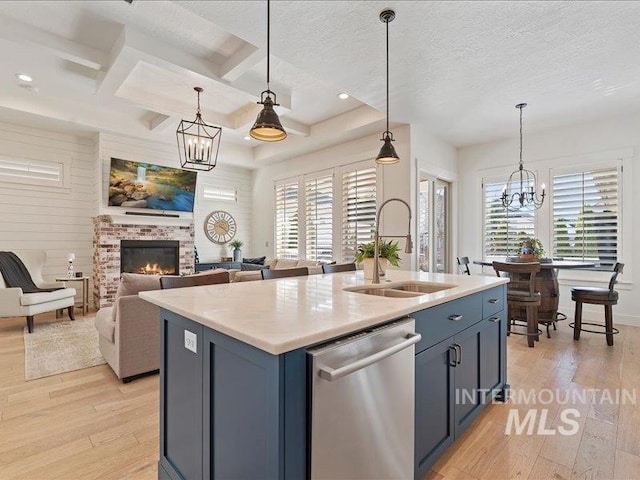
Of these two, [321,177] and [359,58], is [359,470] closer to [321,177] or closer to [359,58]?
[359,58]

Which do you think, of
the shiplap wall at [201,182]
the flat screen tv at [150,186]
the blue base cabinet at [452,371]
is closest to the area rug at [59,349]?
the shiplap wall at [201,182]

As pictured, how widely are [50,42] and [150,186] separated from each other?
318 cm

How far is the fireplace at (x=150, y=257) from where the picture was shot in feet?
20.1

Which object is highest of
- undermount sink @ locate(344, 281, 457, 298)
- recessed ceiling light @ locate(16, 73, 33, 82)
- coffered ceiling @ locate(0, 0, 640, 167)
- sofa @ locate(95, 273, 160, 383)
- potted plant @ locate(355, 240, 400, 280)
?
recessed ceiling light @ locate(16, 73, 33, 82)

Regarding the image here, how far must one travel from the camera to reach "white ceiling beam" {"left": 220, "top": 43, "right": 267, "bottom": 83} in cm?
345

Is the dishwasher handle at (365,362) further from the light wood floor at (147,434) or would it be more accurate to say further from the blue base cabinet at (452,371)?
the light wood floor at (147,434)

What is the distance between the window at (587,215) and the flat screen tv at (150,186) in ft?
22.1

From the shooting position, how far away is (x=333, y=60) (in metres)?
3.30

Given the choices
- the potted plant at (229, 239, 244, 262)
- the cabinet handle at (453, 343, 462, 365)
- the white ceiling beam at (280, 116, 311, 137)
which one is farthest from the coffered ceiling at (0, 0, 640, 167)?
the potted plant at (229, 239, 244, 262)

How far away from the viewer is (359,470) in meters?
1.25

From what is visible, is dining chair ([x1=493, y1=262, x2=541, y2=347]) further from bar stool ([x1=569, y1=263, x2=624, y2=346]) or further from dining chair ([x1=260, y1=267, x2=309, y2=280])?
dining chair ([x1=260, y1=267, x2=309, y2=280])

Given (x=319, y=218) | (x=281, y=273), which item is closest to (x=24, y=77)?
(x=281, y=273)

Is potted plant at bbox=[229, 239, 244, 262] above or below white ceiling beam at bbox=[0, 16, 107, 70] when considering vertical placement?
below

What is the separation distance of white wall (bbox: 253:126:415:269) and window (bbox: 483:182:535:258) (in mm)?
1919
